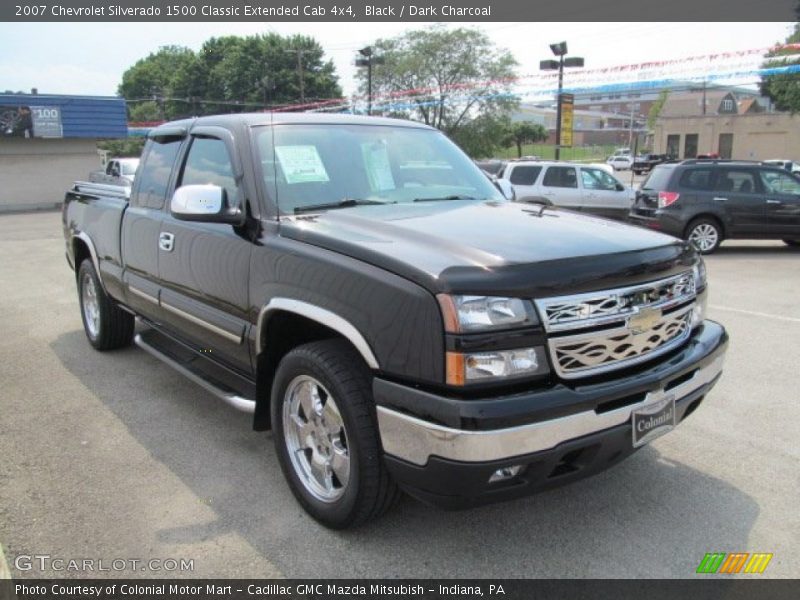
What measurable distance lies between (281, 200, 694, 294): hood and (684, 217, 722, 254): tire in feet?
32.1

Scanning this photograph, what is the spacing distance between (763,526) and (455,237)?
197 centimetres

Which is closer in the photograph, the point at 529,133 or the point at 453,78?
the point at 453,78

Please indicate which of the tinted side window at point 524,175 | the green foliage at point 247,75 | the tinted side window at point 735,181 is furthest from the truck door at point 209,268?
the green foliage at point 247,75

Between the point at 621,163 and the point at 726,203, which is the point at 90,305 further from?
the point at 621,163

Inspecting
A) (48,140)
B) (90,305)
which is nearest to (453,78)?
(48,140)

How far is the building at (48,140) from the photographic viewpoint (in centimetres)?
2605

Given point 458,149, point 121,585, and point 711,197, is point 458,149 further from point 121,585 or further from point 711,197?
point 711,197

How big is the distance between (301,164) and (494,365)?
5.77 ft

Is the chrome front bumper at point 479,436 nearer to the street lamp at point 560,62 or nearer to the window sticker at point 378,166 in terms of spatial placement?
the window sticker at point 378,166

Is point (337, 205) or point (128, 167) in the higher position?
point (337, 205)

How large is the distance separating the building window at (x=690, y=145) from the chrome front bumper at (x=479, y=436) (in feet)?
221

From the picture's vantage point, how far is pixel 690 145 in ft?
208

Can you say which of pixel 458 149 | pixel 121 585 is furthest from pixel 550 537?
pixel 458 149

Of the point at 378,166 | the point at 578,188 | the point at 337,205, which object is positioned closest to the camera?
the point at 337,205
